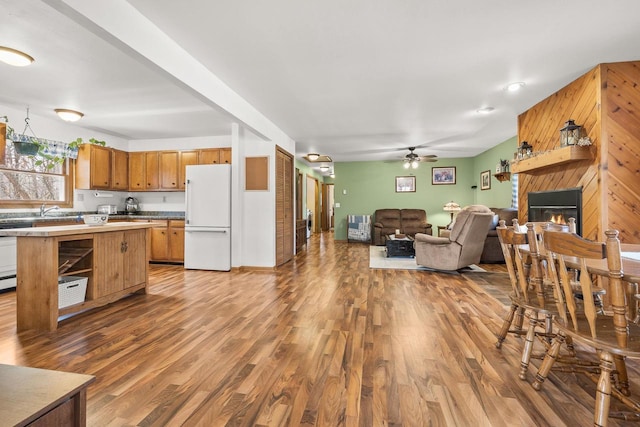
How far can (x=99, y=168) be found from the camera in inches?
205

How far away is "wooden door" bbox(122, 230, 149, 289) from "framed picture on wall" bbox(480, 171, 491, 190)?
739cm

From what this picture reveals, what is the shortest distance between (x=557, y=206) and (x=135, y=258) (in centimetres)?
514

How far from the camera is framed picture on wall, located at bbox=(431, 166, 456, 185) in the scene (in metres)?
8.58

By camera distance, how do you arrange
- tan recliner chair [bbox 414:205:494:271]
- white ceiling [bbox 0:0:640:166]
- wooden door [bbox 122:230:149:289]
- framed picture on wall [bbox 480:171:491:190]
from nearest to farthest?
white ceiling [bbox 0:0:640:166], wooden door [bbox 122:230:149:289], tan recliner chair [bbox 414:205:494:271], framed picture on wall [bbox 480:171:491:190]

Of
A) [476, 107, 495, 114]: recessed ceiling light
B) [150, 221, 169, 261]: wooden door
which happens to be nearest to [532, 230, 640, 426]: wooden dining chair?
[476, 107, 495, 114]: recessed ceiling light

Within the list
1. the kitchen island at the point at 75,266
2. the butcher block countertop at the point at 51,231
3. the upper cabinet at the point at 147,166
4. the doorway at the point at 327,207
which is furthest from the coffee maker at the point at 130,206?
the doorway at the point at 327,207

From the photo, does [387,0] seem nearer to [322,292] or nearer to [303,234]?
[322,292]

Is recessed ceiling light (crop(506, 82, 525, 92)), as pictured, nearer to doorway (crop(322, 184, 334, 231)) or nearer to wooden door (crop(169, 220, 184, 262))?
wooden door (crop(169, 220, 184, 262))

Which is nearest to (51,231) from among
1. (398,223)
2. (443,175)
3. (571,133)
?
(571,133)

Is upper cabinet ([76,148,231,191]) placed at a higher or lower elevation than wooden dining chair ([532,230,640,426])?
higher

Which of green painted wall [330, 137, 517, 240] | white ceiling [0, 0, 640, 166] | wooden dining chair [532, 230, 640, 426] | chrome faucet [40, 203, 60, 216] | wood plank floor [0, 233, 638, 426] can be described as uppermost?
white ceiling [0, 0, 640, 166]

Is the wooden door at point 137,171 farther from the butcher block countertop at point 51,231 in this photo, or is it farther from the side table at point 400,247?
the side table at point 400,247

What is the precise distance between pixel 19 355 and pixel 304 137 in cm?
501

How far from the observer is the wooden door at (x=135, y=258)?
11.1 ft
